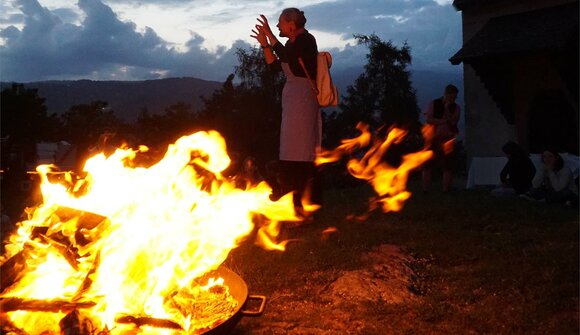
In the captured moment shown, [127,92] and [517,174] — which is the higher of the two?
[127,92]

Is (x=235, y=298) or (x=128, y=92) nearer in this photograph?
(x=235, y=298)

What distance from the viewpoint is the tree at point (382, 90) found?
102 ft

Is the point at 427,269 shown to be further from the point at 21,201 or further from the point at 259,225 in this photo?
the point at 21,201

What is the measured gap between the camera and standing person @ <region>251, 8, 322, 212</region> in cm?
574

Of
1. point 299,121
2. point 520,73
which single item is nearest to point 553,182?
point 299,121

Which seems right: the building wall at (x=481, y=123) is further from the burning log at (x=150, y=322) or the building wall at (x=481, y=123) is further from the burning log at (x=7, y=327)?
the burning log at (x=7, y=327)

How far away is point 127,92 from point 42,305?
84914mm

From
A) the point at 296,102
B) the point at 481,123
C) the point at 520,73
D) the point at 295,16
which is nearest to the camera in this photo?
the point at 295,16

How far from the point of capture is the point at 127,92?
275 ft

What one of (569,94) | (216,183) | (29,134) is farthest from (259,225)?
(29,134)

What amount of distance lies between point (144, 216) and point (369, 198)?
253 inches

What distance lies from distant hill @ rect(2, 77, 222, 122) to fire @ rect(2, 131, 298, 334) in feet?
211

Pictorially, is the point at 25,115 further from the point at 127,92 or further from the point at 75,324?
the point at 127,92

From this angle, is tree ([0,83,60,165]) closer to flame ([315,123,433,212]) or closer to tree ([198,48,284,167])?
tree ([198,48,284,167])
